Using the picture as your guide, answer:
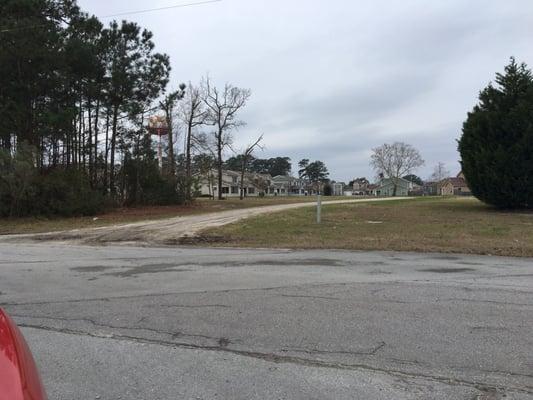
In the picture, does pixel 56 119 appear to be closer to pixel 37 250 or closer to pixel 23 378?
pixel 37 250

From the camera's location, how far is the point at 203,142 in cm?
6184

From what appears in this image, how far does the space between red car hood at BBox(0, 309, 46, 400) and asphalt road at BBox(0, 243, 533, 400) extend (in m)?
1.92

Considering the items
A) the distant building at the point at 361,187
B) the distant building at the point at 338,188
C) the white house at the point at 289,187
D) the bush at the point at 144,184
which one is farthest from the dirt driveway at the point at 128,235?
the distant building at the point at 338,188

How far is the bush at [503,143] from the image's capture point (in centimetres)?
2675

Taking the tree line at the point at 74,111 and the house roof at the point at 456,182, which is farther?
the house roof at the point at 456,182

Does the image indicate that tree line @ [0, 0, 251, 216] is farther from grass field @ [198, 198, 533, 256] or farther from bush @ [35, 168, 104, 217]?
grass field @ [198, 198, 533, 256]

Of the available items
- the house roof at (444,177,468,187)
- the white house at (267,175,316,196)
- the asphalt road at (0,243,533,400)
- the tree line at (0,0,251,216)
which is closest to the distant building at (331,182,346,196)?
the white house at (267,175,316,196)

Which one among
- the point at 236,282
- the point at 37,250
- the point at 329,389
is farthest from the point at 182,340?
the point at 37,250

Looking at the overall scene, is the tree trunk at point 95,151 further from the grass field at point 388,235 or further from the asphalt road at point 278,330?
the asphalt road at point 278,330

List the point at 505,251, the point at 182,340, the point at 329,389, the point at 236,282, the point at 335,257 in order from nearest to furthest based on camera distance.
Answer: the point at 329,389 < the point at 182,340 < the point at 236,282 < the point at 335,257 < the point at 505,251

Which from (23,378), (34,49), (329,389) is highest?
(34,49)

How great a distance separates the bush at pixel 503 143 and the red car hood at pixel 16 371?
28044mm

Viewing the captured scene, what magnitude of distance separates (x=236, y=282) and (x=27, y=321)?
3411mm

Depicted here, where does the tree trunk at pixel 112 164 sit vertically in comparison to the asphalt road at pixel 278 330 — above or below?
above
